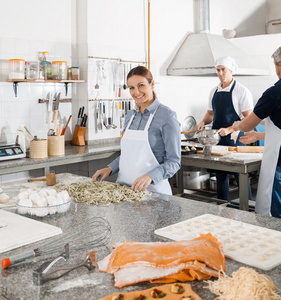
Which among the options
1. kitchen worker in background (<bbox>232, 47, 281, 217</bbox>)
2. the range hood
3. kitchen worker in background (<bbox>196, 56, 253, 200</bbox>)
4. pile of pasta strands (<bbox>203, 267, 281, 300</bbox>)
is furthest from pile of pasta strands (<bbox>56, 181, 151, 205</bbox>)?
the range hood

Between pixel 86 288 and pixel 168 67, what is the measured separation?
15.5 feet

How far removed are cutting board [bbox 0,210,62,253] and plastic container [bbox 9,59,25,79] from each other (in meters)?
2.45

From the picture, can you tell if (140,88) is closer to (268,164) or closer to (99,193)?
(99,193)

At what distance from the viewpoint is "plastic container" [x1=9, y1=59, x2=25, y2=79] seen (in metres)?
4.00

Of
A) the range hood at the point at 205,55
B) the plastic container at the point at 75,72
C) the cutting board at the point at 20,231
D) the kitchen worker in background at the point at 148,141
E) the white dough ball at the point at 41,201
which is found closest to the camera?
the cutting board at the point at 20,231

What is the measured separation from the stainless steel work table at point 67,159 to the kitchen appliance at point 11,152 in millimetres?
39

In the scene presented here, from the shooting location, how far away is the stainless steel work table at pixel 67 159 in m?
3.57

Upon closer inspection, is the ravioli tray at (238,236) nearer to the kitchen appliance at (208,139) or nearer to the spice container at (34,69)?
the kitchen appliance at (208,139)

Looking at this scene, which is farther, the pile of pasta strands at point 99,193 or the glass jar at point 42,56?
the glass jar at point 42,56

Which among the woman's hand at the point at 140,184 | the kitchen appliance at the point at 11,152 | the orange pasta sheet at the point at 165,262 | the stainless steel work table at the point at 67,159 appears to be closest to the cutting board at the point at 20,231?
the orange pasta sheet at the point at 165,262

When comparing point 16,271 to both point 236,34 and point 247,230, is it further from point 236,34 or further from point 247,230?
point 236,34

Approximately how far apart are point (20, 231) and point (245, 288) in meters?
0.98

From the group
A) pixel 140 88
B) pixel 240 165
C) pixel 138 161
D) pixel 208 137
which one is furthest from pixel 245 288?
pixel 208 137

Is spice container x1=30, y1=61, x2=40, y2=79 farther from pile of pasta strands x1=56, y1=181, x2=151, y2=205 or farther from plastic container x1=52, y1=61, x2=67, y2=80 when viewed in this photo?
pile of pasta strands x1=56, y1=181, x2=151, y2=205
